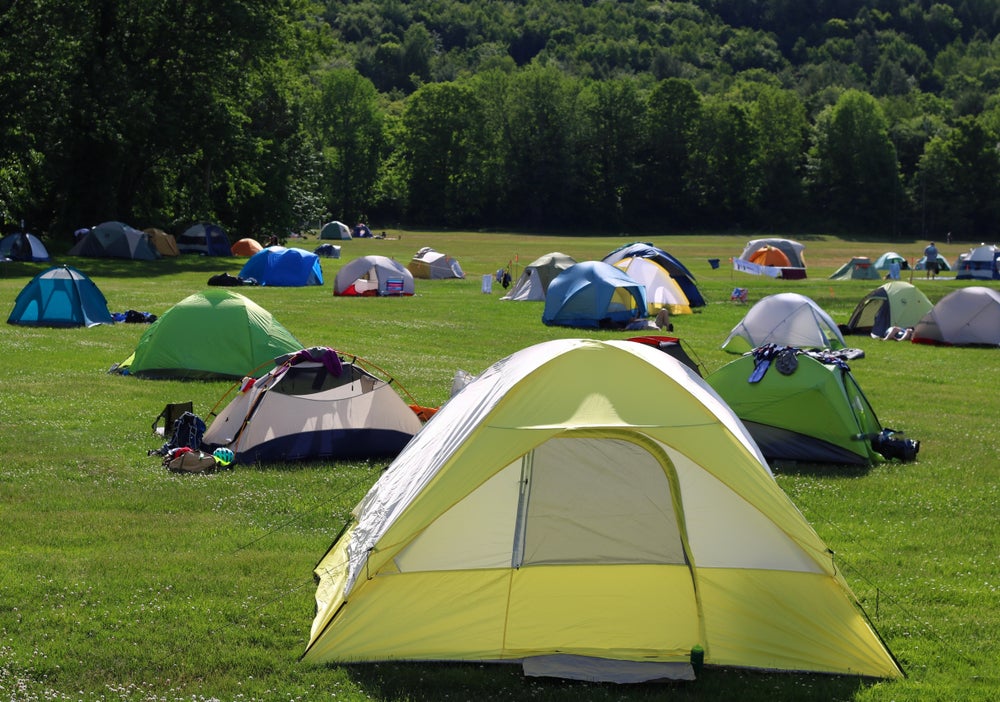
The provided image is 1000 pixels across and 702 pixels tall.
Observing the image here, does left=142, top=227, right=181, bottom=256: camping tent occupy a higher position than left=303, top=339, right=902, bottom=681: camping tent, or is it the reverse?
left=303, top=339, right=902, bottom=681: camping tent

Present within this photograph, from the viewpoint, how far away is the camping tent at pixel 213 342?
17406mm

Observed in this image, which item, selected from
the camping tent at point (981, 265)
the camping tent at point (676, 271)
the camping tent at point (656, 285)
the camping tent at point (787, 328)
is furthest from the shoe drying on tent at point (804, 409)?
the camping tent at point (981, 265)

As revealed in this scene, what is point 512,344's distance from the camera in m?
23.4

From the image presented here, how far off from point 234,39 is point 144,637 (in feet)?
135

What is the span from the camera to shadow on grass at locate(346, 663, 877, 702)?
21.2 feet

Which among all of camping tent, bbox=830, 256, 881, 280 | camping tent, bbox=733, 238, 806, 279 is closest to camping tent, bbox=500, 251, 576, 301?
camping tent, bbox=733, 238, 806, 279

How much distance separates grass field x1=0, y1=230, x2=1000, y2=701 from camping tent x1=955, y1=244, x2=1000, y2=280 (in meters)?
32.7

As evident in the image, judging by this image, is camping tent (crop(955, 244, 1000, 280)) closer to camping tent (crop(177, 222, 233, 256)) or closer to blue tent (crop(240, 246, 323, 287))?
blue tent (crop(240, 246, 323, 287))

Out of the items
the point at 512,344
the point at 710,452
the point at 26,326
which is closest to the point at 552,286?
the point at 512,344

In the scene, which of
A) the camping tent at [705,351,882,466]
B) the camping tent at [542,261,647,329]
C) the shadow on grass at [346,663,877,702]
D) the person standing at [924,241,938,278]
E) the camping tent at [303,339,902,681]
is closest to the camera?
the shadow on grass at [346,663,877,702]

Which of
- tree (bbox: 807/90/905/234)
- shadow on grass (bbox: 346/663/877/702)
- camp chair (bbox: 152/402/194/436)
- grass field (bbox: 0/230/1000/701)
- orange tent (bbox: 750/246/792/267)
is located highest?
tree (bbox: 807/90/905/234)

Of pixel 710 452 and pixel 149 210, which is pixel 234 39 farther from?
pixel 710 452

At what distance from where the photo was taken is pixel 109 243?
1791 inches

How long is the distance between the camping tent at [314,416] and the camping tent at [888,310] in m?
17.8
